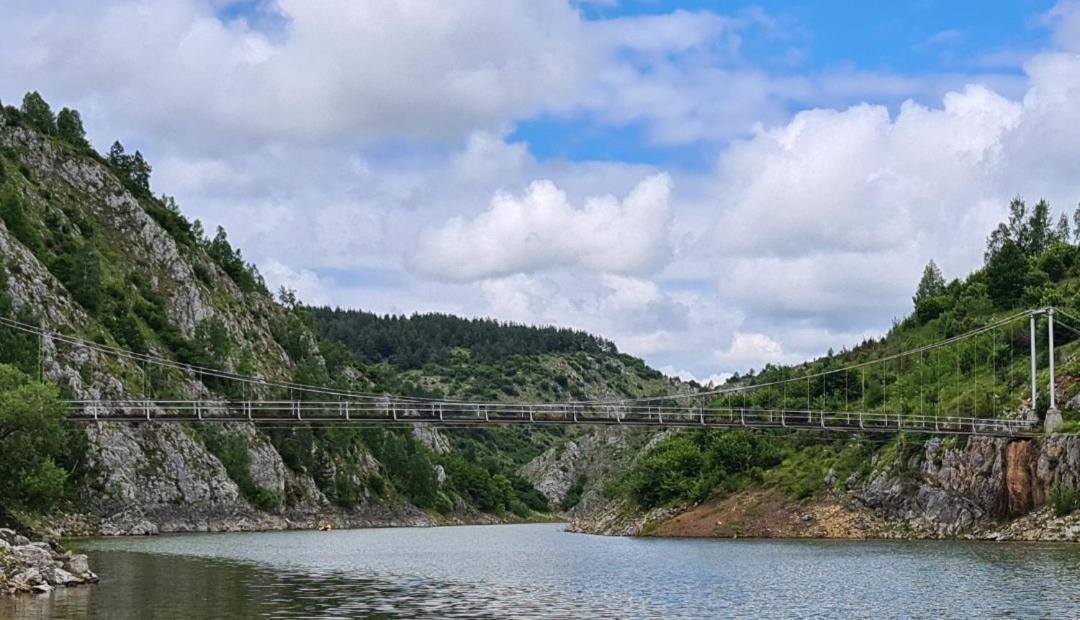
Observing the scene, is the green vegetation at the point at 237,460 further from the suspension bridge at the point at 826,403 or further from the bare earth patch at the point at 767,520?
the bare earth patch at the point at 767,520

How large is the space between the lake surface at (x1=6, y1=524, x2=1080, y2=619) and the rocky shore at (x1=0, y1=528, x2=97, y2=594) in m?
1.29

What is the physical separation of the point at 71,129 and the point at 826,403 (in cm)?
12988

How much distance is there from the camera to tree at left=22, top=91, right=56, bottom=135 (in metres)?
185

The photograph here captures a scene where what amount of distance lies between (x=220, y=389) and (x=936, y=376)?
327 feet

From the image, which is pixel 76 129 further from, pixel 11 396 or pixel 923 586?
pixel 923 586

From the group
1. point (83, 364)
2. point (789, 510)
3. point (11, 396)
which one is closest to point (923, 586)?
point (789, 510)

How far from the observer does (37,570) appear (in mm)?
52969

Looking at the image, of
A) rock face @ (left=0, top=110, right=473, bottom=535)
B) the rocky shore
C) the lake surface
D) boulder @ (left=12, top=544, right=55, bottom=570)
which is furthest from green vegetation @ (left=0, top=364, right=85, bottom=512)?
boulder @ (left=12, top=544, right=55, bottom=570)

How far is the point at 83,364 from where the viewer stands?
127312mm

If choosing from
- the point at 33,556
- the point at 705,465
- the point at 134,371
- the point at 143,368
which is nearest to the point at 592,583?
the point at 33,556

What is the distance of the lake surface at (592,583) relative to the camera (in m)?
46.5

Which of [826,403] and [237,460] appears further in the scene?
[237,460]

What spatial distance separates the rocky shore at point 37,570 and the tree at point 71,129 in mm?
139613

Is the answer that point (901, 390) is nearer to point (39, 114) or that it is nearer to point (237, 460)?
point (237, 460)
